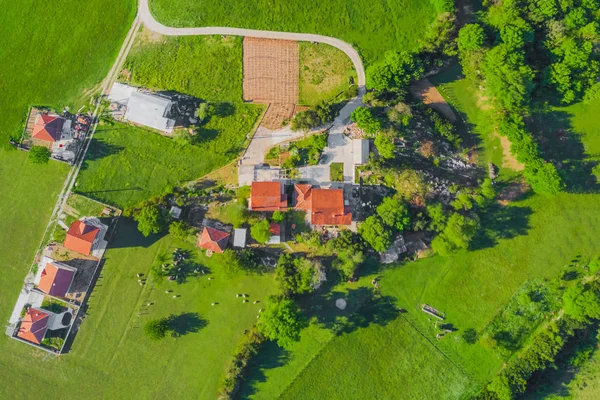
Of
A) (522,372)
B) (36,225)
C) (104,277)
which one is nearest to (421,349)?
(522,372)

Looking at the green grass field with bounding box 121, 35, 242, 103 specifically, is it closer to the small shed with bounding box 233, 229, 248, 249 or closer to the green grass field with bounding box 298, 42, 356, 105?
the green grass field with bounding box 298, 42, 356, 105

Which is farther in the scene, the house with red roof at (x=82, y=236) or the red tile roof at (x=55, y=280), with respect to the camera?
the house with red roof at (x=82, y=236)

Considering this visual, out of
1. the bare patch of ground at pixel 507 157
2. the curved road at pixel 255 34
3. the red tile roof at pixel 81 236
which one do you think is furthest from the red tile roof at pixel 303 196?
the bare patch of ground at pixel 507 157

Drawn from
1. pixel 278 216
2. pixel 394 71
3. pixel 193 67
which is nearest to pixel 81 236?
pixel 278 216

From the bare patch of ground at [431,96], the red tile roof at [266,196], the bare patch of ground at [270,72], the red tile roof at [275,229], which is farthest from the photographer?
the bare patch of ground at [431,96]

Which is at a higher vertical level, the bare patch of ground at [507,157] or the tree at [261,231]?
the bare patch of ground at [507,157]

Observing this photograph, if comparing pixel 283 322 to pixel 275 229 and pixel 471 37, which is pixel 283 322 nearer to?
pixel 275 229

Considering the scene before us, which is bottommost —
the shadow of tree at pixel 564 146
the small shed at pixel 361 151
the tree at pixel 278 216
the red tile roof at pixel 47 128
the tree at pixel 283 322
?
the tree at pixel 283 322

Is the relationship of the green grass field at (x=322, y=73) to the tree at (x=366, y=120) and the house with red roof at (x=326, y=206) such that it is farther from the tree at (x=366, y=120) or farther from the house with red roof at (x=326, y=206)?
the house with red roof at (x=326, y=206)

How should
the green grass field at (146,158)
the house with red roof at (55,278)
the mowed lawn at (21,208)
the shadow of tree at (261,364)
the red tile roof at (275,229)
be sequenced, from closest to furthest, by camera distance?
the house with red roof at (55,278) → the red tile roof at (275,229) → the shadow of tree at (261,364) → the mowed lawn at (21,208) → the green grass field at (146,158)
